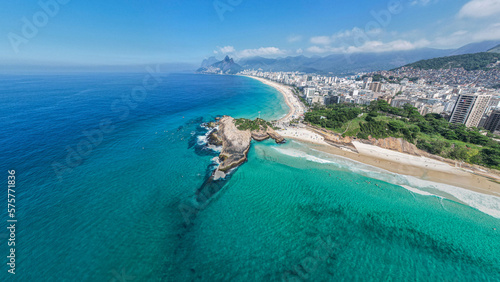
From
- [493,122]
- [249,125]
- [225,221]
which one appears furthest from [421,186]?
[493,122]

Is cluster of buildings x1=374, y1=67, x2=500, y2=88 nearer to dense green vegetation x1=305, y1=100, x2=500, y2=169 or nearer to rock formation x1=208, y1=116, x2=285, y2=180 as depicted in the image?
dense green vegetation x1=305, y1=100, x2=500, y2=169

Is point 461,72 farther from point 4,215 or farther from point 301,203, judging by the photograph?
point 4,215

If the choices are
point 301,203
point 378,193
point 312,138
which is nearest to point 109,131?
point 301,203

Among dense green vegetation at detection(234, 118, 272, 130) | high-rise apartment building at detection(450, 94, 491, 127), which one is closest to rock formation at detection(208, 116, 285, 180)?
dense green vegetation at detection(234, 118, 272, 130)

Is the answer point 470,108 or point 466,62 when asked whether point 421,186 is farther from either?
point 466,62

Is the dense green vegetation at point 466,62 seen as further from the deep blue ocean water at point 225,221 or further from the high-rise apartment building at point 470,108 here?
the deep blue ocean water at point 225,221

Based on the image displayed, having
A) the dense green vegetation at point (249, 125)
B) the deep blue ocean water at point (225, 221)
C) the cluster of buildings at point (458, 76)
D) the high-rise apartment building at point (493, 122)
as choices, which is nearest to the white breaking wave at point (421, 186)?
the deep blue ocean water at point (225, 221)
